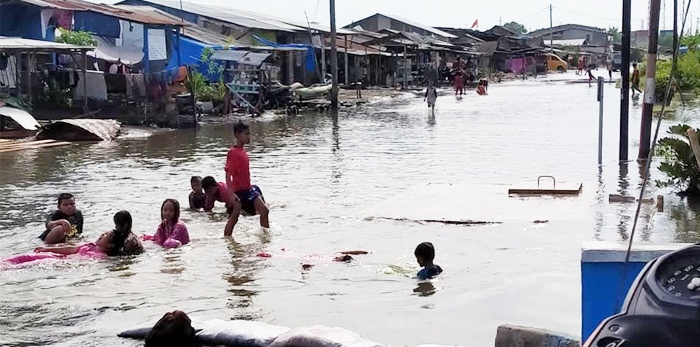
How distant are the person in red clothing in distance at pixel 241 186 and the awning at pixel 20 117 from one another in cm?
1408

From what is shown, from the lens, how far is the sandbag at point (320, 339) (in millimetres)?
5418

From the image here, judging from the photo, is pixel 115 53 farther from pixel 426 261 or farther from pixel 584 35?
pixel 584 35

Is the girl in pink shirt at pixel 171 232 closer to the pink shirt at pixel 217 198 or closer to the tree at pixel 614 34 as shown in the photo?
the pink shirt at pixel 217 198

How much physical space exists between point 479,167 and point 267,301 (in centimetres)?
1008

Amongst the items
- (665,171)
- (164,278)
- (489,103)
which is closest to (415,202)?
(665,171)

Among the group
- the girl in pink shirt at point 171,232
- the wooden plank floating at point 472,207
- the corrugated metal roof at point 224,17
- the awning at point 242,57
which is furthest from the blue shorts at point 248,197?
the corrugated metal roof at point 224,17

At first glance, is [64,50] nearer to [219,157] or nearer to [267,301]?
[219,157]

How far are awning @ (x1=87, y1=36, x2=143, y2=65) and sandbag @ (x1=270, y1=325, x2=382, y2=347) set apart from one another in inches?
1030

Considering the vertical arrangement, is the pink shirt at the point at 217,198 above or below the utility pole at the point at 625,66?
below

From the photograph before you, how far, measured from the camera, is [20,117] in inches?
915

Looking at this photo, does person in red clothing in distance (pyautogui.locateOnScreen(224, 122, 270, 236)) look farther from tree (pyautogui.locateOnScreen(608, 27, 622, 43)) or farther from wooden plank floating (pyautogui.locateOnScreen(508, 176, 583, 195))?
tree (pyautogui.locateOnScreen(608, 27, 622, 43))

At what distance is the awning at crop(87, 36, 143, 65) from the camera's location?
3041 centimetres

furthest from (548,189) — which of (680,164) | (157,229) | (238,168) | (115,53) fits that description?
(115,53)

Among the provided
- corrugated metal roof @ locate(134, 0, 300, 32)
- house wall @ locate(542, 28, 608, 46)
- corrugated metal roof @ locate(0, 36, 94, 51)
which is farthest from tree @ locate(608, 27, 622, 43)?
corrugated metal roof @ locate(0, 36, 94, 51)
